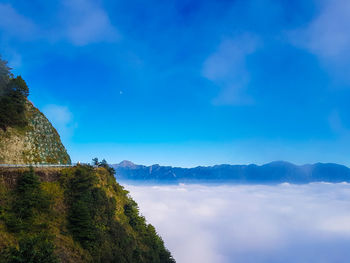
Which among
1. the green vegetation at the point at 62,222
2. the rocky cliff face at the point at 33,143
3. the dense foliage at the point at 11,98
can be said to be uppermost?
the dense foliage at the point at 11,98

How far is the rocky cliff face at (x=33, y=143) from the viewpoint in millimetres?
35688

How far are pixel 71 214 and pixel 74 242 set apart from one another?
13.3 ft

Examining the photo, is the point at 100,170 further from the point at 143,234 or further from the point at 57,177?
the point at 143,234

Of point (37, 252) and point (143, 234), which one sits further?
point (143, 234)

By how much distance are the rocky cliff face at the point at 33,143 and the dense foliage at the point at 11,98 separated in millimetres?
1415

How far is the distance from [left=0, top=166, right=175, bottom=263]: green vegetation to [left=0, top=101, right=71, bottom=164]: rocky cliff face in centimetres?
796

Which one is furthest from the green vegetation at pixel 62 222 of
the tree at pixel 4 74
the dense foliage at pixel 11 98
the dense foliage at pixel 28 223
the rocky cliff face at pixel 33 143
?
the tree at pixel 4 74

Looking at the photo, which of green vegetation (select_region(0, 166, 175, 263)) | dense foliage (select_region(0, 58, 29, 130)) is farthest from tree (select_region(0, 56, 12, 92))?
green vegetation (select_region(0, 166, 175, 263))

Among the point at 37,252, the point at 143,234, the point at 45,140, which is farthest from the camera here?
the point at 143,234

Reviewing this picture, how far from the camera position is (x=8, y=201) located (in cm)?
2609

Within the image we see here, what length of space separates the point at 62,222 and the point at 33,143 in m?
18.7

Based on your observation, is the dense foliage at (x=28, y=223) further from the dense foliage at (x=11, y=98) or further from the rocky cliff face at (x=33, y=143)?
the dense foliage at (x=11, y=98)

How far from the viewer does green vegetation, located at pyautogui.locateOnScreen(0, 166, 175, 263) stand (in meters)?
21.2

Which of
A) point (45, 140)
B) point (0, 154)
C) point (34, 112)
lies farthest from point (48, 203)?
point (34, 112)
